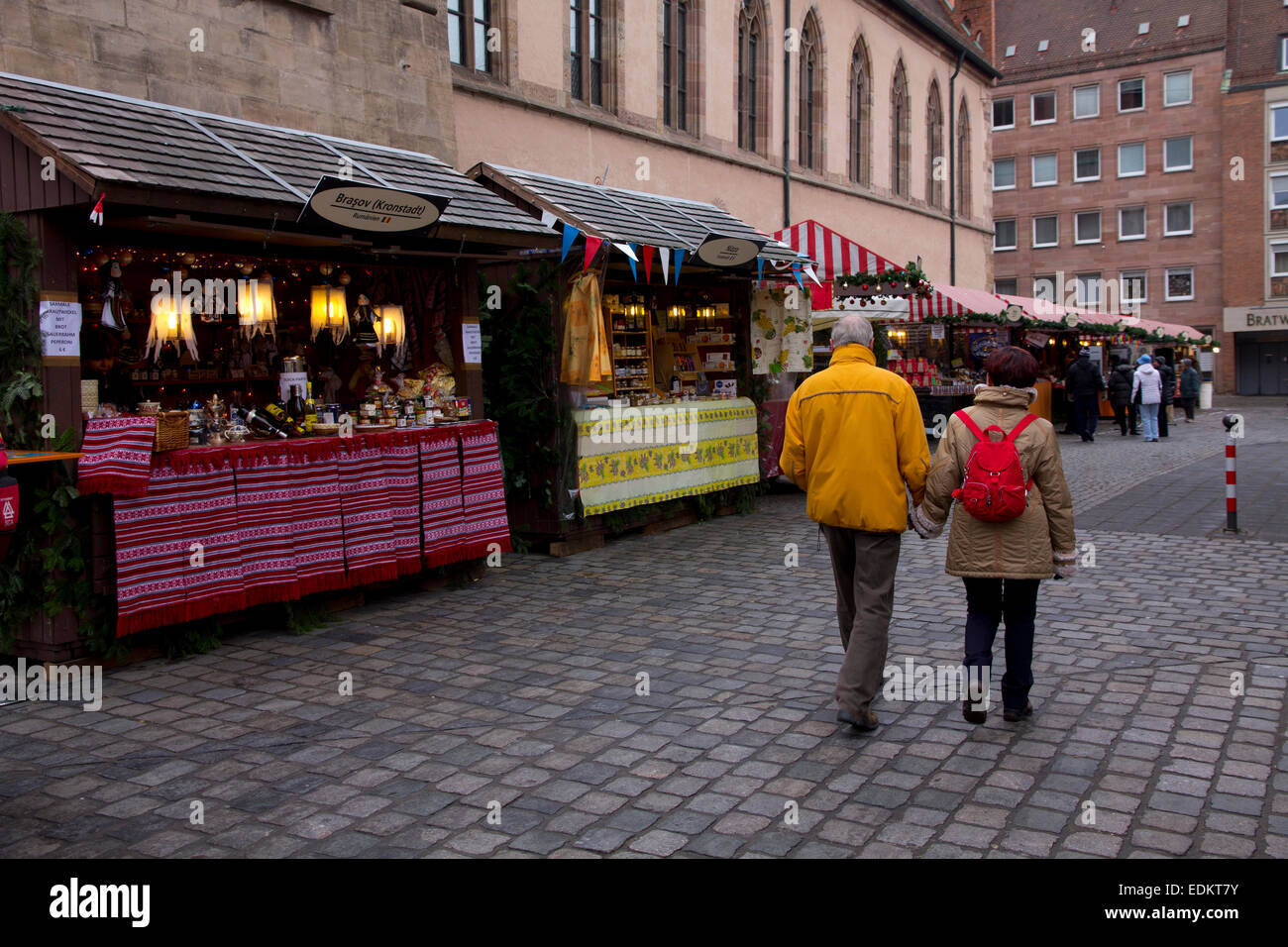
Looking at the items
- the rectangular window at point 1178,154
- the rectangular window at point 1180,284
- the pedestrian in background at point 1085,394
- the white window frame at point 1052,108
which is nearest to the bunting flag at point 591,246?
Answer: the pedestrian in background at point 1085,394

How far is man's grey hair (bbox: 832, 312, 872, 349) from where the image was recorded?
5.76 m

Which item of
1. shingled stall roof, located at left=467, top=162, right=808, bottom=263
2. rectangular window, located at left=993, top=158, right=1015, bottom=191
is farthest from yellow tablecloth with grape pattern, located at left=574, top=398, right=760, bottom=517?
rectangular window, located at left=993, top=158, right=1015, bottom=191

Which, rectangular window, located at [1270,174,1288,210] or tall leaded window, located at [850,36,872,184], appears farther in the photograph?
rectangular window, located at [1270,174,1288,210]

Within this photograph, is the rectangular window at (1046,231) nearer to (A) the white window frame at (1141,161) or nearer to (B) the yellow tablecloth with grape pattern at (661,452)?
(A) the white window frame at (1141,161)

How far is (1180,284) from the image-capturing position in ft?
166

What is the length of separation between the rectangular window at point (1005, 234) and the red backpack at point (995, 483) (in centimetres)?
5374

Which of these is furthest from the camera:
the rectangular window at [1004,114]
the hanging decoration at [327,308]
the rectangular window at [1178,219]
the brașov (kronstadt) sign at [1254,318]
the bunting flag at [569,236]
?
the rectangular window at [1004,114]

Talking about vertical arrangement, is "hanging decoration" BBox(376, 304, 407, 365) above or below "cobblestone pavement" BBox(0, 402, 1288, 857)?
above

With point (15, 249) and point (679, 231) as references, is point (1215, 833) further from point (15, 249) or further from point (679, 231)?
point (679, 231)

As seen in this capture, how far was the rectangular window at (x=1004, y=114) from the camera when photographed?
56000mm

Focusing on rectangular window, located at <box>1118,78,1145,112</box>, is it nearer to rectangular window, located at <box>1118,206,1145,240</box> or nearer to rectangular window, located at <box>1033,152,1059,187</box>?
rectangular window, located at <box>1033,152,1059,187</box>

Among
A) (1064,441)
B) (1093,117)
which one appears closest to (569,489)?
(1064,441)

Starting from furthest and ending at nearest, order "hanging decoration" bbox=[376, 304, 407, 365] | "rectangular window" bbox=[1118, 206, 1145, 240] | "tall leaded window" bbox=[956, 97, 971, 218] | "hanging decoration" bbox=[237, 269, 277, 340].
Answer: "rectangular window" bbox=[1118, 206, 1145, 240] → "tall leaded window" bbox=[956, 97, 971, 218] → "hanging decoration" bbox=[376, 304, 407, 365] → "hanging decoration" bbox=[237, 269, 277, 340]

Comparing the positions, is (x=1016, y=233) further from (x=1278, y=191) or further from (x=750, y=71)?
(x=750, y=71)
